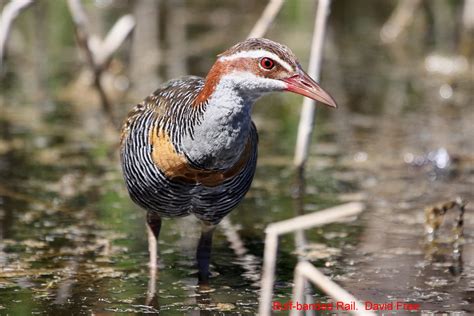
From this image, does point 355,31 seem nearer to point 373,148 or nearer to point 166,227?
point 373,148

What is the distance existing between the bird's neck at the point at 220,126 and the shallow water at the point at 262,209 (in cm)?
94

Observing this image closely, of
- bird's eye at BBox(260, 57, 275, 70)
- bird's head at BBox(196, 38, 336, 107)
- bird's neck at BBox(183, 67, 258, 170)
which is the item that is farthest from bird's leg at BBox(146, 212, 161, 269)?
bird's eye at BBox(260, 57, 275, 70)

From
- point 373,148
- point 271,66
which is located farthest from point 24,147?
point 271,66

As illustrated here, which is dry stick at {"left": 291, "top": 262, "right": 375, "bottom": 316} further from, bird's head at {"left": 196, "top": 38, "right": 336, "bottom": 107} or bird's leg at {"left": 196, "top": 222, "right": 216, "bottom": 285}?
bird's leg at {"left": 196, "top": 222, "right": 216, "bottom": 285}

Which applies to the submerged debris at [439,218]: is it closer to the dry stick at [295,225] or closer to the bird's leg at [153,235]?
the bird's leg at [153,235]

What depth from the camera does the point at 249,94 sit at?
224 inches

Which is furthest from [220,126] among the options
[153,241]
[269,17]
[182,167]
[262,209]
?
[269,17]

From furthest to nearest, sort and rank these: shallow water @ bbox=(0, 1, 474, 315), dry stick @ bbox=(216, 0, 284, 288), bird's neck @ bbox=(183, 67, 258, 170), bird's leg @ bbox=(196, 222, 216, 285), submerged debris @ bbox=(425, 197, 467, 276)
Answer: submerged debris @ bbox=(425, 197, 467, 276), dry stick @ bbox=(216, 0, 284, 288), bird's leg @ bbox=(196, 222, 216, 285), shallow water @ bbox=(0, 1, 474, 315), bird's neck @ bbox=(183, 67, 258, 170)

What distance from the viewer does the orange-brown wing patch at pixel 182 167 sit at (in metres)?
5.89

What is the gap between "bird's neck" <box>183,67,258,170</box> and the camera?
569 cm

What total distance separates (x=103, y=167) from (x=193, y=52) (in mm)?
5146

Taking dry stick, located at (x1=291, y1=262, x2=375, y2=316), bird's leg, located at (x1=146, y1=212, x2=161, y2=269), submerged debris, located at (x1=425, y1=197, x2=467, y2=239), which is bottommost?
dry stick, located at (x1=291, y1=262, x2=375, y2=316)

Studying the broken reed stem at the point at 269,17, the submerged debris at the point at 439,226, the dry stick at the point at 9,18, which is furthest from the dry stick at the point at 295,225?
the dry stick at the point at 9,18

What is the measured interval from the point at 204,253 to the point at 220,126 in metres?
1.21
